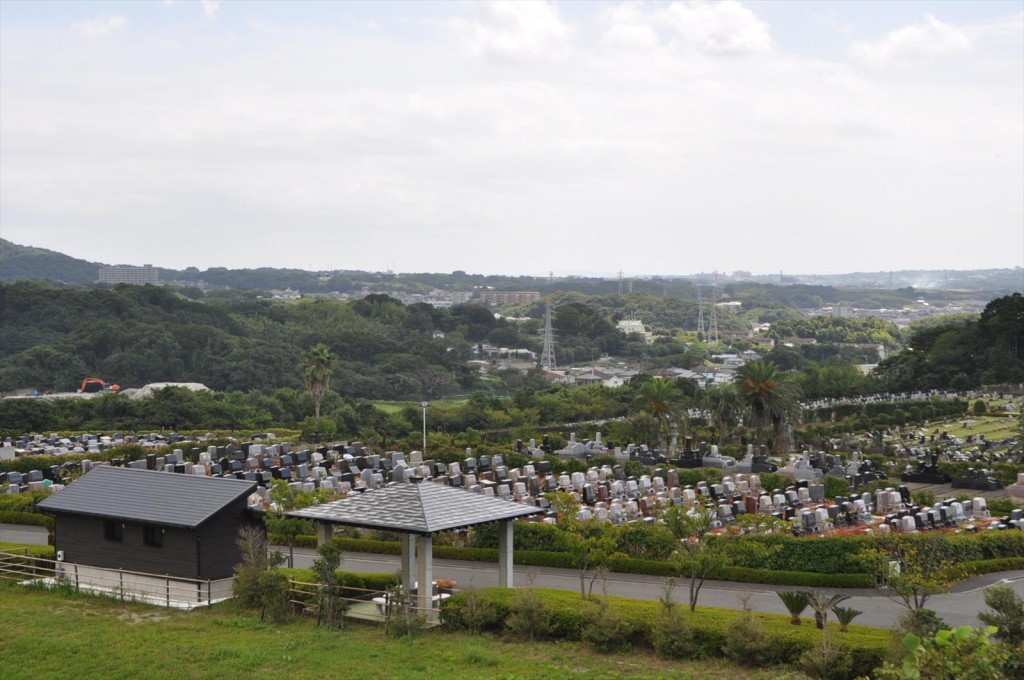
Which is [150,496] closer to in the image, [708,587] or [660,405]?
[708,587]

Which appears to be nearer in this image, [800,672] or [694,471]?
[800,672]

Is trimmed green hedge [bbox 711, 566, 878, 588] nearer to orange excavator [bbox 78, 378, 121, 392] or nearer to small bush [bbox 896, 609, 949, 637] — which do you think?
small bush [bbox 896, 609, 949, 637]

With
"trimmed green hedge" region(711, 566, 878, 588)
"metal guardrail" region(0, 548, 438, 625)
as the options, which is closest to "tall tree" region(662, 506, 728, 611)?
"trimmed green hedge" region(711, 566, 878, 588)

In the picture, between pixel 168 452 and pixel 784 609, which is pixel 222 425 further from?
pixel 784 609

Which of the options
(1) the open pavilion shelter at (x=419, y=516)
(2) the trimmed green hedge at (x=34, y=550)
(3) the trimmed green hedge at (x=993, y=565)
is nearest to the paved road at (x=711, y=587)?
(3) the trimmed green hedge at (x=993, y=565)

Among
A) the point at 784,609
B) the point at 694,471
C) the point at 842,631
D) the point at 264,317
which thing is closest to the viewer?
the point at 842,631

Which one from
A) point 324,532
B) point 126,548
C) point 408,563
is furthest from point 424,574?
point 126,548

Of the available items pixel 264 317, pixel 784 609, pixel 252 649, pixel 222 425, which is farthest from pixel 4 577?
pixel 264 317
